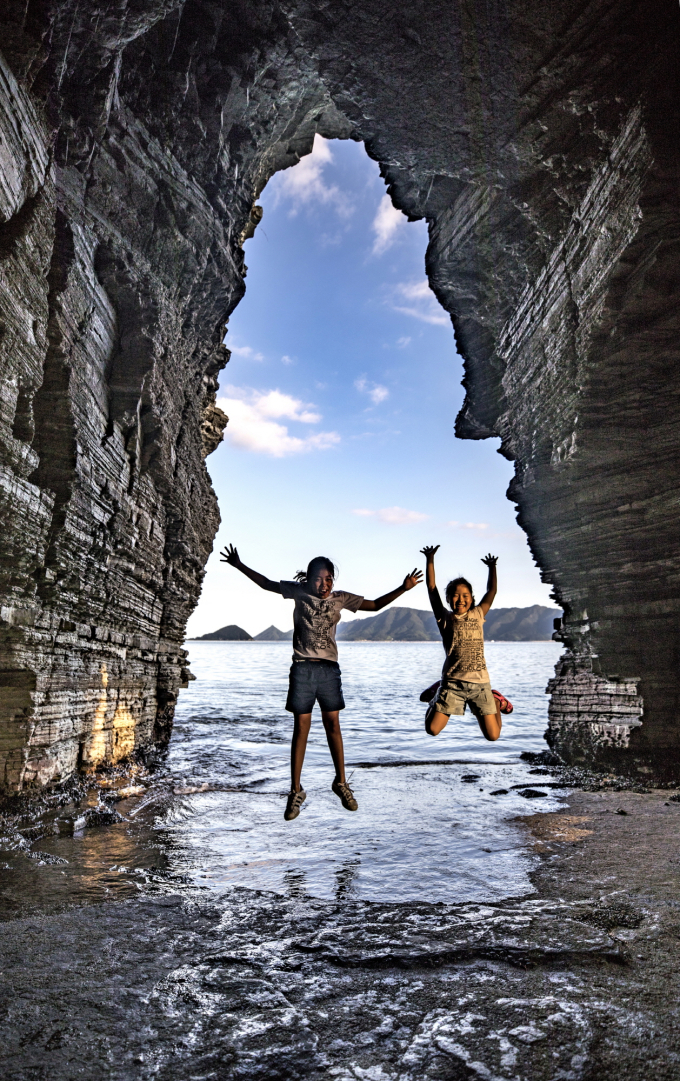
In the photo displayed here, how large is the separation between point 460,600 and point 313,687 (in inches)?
99.6

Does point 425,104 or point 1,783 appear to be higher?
point 425,104

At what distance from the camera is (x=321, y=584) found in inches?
223

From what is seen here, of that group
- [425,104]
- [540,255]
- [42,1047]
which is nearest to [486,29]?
[425,104]

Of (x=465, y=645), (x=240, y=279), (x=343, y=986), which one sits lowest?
(x=343, y=986)

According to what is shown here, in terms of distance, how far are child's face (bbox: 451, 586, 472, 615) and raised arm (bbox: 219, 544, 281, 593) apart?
8.26 feet

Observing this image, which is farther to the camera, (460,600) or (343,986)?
(460,600)

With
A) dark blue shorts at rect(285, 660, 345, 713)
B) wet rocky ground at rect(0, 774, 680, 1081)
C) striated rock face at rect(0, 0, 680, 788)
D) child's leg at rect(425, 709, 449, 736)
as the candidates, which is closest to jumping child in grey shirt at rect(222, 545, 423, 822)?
dark blue shorts at rect(285, 660, 345, 713)

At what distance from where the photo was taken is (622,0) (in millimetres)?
7547

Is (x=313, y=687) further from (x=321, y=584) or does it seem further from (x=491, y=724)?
(x=491, y=724)

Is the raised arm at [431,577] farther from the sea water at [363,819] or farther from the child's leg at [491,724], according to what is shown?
the sea water at [363,819]

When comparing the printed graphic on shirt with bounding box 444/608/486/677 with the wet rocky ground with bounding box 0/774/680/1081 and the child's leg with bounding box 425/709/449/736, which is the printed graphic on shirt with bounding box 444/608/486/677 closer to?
the child's leg with bounding box 425/709/449/736

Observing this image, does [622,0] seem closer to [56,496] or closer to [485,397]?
[485,397]

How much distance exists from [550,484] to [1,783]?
10788mm

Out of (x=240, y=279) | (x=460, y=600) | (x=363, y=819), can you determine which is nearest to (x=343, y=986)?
(x=363, y=819)
